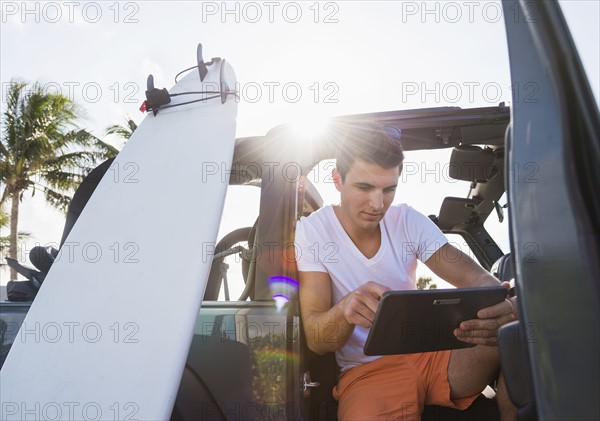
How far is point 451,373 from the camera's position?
6.72 ft

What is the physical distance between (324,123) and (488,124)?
724 mm

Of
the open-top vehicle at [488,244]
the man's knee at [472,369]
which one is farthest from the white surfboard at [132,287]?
the man's knee at [472,369]

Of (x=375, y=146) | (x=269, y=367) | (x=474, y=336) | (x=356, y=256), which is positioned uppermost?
(x=375, y=146)

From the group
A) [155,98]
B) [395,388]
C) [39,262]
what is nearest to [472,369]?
[395,388]

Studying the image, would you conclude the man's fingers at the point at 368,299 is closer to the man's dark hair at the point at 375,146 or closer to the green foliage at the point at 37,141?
the man's dark hair at the point at 375,146

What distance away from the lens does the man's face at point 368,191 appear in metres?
2.25

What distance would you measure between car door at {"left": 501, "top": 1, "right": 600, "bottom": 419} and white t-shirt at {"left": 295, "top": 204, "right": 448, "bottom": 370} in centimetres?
128

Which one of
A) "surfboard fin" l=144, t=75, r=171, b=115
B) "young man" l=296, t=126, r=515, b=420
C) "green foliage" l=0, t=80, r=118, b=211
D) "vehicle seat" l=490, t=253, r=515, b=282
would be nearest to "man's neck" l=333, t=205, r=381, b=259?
"young man" l=296, t=126, r=515, b=420

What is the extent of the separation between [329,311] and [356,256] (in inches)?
14.8

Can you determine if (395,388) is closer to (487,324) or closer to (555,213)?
(487,324)

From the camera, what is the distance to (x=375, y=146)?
7.29 feet

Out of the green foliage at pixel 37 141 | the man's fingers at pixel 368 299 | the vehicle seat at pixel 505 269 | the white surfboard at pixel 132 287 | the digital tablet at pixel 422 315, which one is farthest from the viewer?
the green foliage at pixel 37 141

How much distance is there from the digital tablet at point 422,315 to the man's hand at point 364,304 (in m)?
0.18

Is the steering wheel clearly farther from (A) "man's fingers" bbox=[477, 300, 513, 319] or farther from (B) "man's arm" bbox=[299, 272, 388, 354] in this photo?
(A) "man's fingers" bbox=[477, 300, 513, 319]
